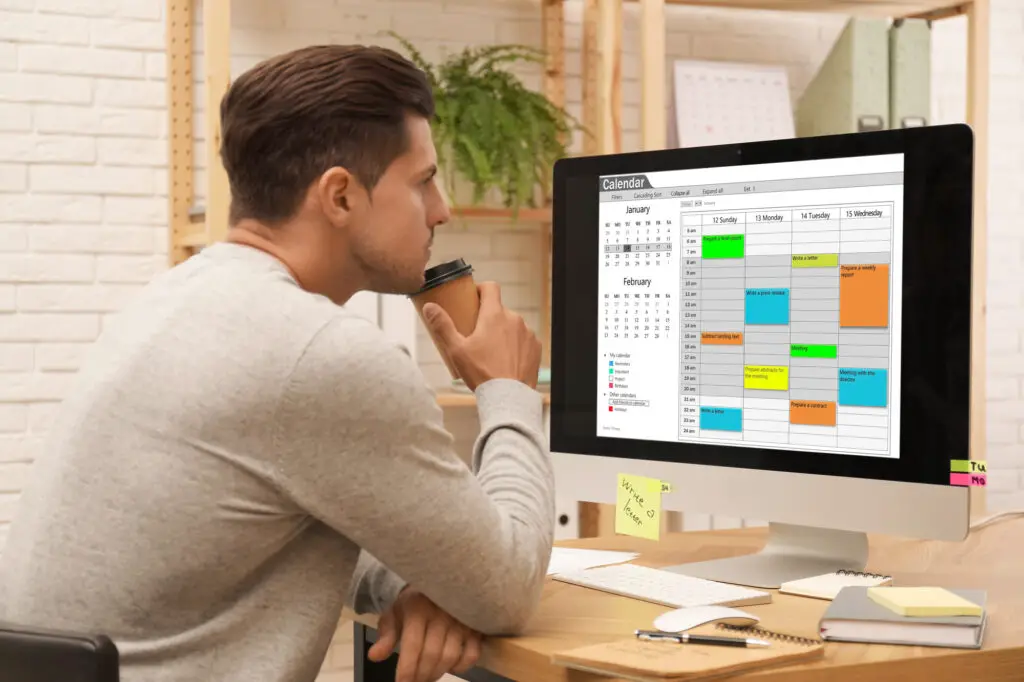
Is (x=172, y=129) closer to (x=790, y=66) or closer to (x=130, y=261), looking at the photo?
(x=130, y=261)

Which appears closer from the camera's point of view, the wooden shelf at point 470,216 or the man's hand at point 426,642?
the man's hand at point 426,642

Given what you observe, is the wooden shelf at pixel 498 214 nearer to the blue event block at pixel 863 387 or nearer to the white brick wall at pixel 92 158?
the white brick wall at pixel 92 158

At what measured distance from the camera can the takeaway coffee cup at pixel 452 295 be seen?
1.47 meters

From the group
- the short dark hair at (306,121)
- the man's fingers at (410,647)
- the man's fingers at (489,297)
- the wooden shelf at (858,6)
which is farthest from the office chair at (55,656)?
the wooden shelf at (858,6)

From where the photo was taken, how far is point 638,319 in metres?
1.62

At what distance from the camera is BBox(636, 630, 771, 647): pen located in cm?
116

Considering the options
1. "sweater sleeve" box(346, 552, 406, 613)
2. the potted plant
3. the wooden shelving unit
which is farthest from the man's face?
the potted plant

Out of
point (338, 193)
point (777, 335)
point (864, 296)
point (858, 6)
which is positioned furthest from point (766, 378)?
point (858, 6)

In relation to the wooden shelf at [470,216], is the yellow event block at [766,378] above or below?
below

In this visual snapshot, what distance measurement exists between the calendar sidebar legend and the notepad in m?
0.39

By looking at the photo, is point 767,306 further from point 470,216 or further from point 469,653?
point 470,216

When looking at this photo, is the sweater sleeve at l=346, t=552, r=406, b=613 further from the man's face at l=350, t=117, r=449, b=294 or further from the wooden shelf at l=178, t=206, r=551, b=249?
the wooden shelf at l=178, t=206, r=551, b=249

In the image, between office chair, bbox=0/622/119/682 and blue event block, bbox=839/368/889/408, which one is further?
blue event block, bbox=839/368/889/408

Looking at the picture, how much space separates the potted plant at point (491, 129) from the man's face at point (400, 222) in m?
1.55
